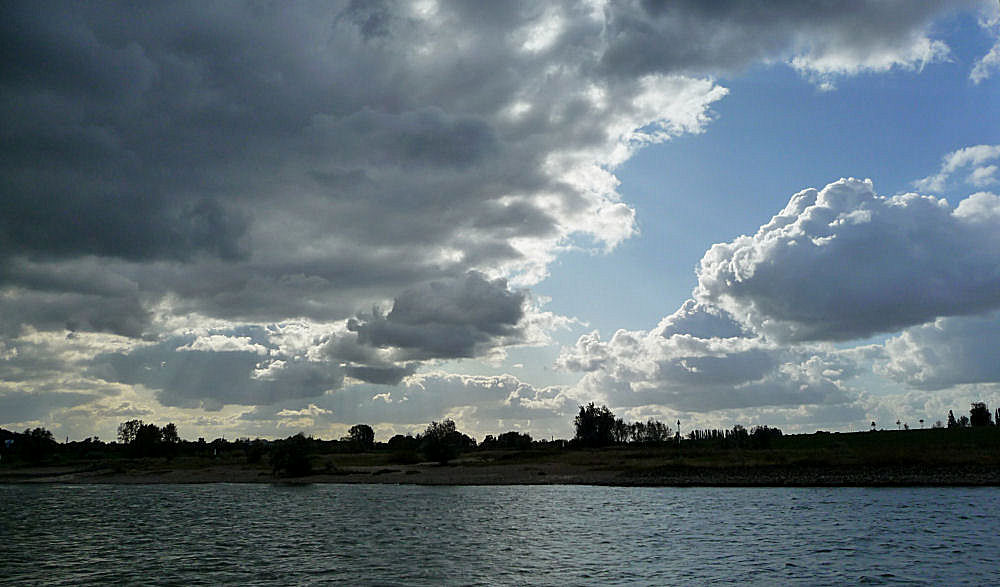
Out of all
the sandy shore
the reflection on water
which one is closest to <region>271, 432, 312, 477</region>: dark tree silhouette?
the sandy shore

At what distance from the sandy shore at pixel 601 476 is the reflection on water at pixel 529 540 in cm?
1087

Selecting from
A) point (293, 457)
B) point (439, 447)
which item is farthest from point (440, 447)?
point (293, 457)

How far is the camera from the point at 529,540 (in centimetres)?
6438

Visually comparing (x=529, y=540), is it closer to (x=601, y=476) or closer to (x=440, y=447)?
(x=601, y=476)

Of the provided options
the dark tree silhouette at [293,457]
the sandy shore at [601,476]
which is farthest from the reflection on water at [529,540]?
the dark tree silhouette at [293,457]

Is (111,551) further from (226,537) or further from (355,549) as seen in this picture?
(355,549)

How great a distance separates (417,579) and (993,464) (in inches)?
4520

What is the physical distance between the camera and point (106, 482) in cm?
18700

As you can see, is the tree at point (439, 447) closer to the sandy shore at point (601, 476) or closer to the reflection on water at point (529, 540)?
the sandy shore at point (601, 476)

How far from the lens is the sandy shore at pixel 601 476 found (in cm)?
11594

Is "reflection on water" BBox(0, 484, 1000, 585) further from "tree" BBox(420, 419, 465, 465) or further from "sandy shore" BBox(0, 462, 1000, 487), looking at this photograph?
"tree" BBox(420, 419, 465, 465)

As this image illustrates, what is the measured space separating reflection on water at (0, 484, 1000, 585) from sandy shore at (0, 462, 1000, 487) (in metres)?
10.9

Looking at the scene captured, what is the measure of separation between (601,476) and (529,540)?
86.0 m

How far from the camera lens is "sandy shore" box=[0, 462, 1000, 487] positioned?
11594cm
